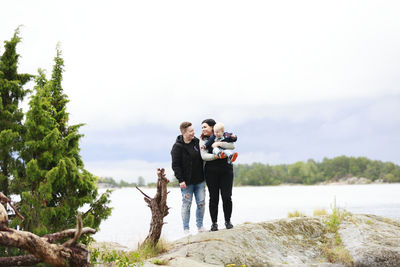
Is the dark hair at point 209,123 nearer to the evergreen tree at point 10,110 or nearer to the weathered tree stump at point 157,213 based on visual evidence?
the weathered tree stump at point 157,213

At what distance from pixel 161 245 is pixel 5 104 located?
4835 millimetres

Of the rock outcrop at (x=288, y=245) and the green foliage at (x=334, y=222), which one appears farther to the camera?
the green foliage at (x=334, y=222)

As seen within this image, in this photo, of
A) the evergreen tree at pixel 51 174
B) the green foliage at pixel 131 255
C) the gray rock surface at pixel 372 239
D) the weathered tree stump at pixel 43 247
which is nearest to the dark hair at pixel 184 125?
the evergreen tree at pixel 51 174

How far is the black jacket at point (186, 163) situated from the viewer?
870 centimetres

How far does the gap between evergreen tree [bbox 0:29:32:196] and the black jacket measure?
3.39 m

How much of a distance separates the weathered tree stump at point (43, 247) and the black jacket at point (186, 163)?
9.35 ft

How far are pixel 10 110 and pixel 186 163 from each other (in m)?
4.19

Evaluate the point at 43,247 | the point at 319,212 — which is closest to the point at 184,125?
the point at 43,247

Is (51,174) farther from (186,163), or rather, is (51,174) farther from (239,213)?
(239,213)

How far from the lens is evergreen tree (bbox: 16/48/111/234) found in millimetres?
8008

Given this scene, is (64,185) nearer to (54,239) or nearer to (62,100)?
(62,100)

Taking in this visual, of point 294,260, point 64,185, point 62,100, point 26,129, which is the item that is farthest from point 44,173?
point 294,260

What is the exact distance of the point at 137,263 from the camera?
7559mm

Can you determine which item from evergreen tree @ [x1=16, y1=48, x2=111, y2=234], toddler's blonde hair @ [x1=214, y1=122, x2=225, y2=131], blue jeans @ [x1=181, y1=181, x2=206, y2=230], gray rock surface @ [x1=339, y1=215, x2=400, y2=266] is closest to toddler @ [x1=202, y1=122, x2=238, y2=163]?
toddler's blonde hair @ [x1=214, y1=122, x2=225, y2=131]
